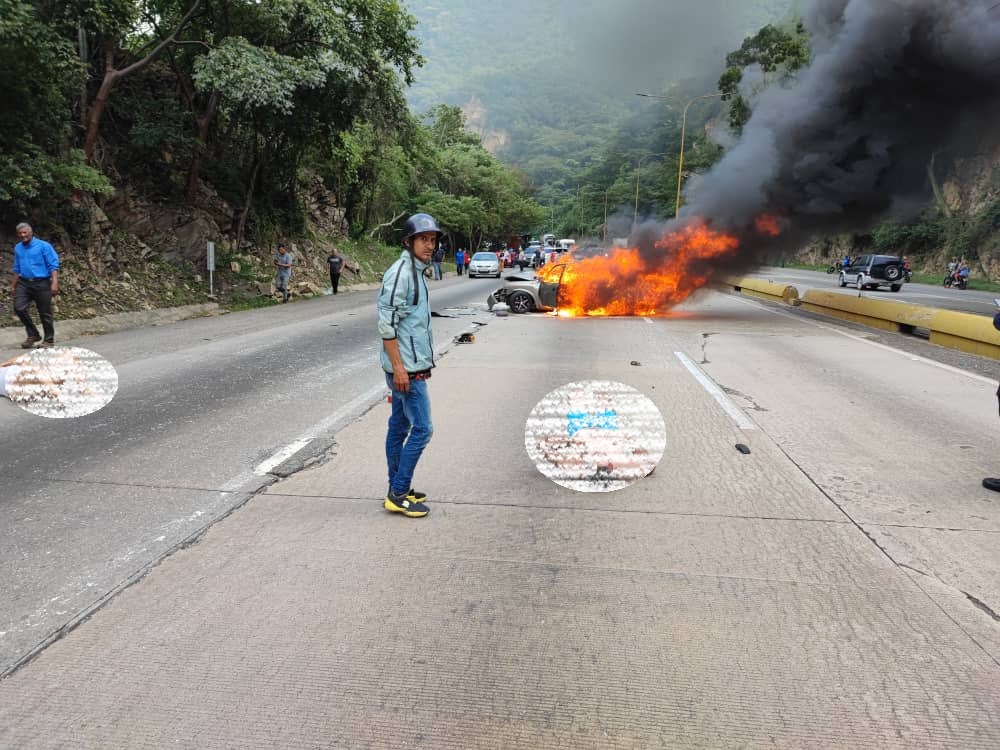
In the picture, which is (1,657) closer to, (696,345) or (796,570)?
(796,570)

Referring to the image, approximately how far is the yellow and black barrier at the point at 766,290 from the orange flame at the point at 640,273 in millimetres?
1250

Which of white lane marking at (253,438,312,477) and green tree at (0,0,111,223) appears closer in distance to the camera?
white lane marking at (253,438,312,477)

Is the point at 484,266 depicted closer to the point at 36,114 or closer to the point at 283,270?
the point at 283,270

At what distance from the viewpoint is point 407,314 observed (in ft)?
13.1

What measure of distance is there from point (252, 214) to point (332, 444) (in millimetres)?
18603

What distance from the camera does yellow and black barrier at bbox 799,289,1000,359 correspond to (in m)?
11.5

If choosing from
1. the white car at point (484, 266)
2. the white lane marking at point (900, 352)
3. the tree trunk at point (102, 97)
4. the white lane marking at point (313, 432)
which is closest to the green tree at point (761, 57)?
the white car at point (484, 266)

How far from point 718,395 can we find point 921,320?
333 inches

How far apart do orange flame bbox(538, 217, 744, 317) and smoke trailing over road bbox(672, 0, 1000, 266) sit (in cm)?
45

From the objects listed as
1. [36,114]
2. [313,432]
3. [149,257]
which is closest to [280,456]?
[313,432]

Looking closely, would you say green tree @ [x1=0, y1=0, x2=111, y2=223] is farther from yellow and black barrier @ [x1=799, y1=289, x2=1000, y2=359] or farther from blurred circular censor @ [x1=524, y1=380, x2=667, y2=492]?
yellow and black barrier @ [x1=799, y1=289, x2=1000, y2=359]

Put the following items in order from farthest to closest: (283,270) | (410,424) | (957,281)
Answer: (957,281)
(283,270)
(410,424)

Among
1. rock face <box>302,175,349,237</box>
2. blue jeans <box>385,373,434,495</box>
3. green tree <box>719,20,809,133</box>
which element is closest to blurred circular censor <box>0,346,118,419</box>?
blue jeans <box>385,373,434,495</box>

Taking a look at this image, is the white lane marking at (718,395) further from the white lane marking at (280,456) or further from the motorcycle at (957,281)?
the motorcycle at (957,281)
